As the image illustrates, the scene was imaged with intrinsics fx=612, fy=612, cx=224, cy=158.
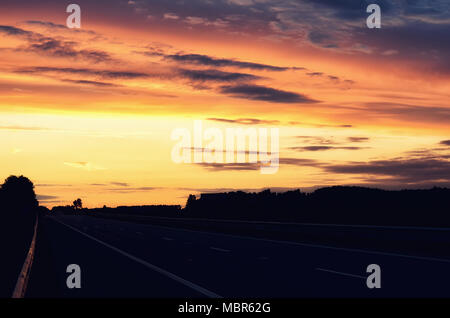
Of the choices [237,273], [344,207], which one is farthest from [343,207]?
[237,273]

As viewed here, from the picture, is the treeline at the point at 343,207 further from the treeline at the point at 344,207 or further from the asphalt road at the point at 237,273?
the asphalt road at the point at 237,273

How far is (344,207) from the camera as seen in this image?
65.3 meters

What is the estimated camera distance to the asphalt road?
42.2 feet

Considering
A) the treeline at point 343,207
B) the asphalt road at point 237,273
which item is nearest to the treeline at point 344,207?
the treeline at point 343,207

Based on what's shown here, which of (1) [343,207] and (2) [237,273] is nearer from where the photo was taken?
(2) [237,273]

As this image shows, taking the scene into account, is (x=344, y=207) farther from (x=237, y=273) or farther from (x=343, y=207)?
(x=237, y=273)

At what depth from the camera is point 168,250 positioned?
2467cm

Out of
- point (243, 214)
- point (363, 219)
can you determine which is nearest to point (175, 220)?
point (363, 219)

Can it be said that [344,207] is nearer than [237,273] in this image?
No

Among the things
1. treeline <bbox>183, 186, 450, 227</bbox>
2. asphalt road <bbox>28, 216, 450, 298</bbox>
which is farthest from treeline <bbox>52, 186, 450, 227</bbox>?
asphalt road <bbox>28, 216, 450, 298</bbox>

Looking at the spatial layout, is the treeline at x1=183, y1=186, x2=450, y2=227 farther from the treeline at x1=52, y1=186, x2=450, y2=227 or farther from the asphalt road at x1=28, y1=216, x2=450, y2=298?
the asphalt road at x1=28, y1=216, x2=450, y2=298

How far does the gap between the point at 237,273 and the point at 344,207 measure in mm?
50714
